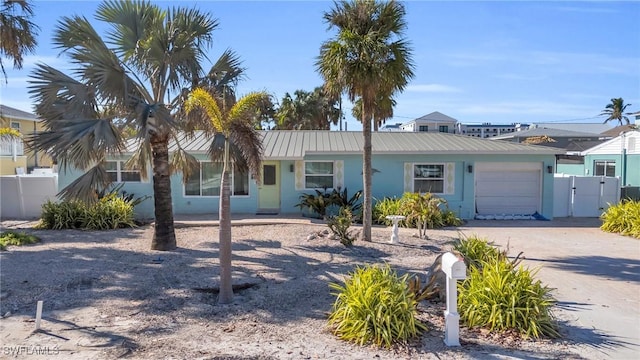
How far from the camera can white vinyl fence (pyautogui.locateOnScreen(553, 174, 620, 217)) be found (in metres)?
17.8

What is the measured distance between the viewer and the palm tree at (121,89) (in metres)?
8.41

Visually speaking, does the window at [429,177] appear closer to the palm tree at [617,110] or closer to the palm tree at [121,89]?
the palm tree at [121,89]

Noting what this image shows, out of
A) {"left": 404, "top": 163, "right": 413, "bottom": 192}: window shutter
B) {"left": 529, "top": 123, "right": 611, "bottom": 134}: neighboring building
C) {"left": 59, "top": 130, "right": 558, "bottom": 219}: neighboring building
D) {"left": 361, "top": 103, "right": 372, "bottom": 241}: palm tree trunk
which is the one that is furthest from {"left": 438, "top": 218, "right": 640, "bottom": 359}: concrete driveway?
{"left": 529, "top": 123, "right": 611, "bottom": 134}: neighboring building

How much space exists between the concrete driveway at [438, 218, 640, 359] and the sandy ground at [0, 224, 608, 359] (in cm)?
46

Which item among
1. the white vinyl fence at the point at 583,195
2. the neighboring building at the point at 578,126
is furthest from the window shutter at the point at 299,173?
the neighboring building at the point at 578,126

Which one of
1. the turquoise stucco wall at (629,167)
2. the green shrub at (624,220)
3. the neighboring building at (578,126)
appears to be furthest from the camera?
the neighboring building at (578,126)

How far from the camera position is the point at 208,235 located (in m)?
12.8

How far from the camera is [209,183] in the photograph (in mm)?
17344

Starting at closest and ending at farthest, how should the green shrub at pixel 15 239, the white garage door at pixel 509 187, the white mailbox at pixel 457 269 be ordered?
the white mailbox at pixel 457 269
the green shrub at pixel 15 239
the white garage door at pixel 509 187

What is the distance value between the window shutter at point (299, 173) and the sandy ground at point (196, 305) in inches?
215

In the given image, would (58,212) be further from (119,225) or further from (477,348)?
(477,348)

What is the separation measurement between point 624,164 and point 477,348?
22430 mm

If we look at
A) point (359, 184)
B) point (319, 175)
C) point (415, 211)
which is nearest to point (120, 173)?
point (319, 175)

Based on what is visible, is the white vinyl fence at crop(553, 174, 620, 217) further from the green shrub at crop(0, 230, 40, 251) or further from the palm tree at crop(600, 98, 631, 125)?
the palm tree at crop(600, 98, 631, 125)
